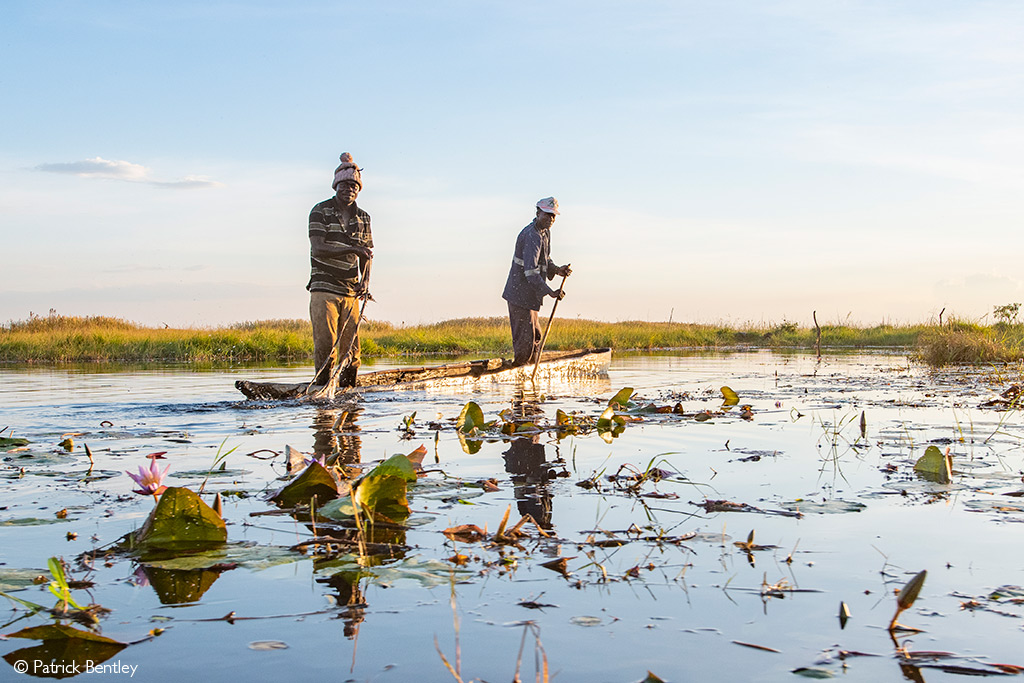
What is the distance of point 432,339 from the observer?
3091cm

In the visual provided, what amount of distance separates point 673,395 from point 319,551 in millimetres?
7803

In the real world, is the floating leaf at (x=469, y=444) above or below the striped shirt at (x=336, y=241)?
below

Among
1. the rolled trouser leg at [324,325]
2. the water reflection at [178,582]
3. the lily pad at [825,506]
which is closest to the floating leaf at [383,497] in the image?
the water reflection at [178,582]

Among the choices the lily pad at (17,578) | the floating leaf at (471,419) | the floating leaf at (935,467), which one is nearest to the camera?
the lily pad at (17,578)

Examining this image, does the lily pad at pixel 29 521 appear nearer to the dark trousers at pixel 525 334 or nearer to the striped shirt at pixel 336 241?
the striped shirt at pixel 336 241

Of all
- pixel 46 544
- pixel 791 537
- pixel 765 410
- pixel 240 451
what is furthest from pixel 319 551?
pixel 765 410

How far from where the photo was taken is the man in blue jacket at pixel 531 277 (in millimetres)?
10969

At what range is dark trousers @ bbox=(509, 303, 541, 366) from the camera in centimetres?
1159

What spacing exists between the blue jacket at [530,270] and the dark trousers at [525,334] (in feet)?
0.43

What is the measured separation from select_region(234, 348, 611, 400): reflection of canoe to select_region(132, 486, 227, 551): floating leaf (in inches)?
223

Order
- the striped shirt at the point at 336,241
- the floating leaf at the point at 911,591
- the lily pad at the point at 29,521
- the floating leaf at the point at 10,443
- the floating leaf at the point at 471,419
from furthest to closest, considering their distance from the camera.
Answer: the striped shirt at the point at 336,241 → the floating leaf at the point at 471,419 → the floating leaf at the point at 10,443 → the lily pad at the point at 29,521 → the floating leaf at the point at 911,591

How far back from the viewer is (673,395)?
10344 mm

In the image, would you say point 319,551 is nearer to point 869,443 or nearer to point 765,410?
point 869,443
